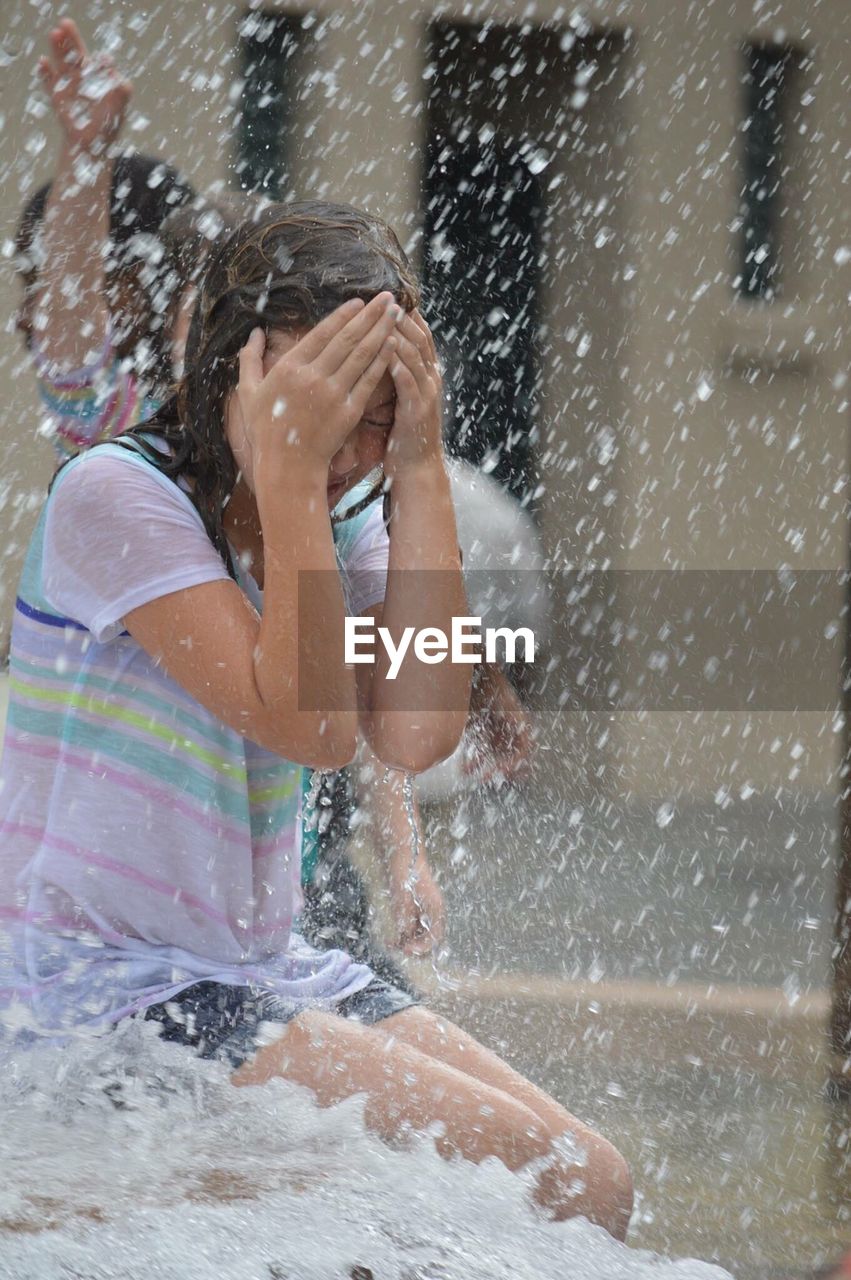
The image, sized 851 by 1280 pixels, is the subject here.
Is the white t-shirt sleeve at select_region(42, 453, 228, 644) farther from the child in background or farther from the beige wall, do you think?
the beige wall

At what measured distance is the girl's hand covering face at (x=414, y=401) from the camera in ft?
4.13

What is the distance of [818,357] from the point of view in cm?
587

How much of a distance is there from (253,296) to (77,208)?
2.98ft

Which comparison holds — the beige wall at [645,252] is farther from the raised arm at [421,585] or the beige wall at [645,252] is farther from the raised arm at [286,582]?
the raised arm at [286,582]

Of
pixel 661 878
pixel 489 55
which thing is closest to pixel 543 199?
pixel 489 55

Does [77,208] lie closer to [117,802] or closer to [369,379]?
[369,379]

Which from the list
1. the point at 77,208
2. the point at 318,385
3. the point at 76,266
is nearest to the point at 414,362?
the point at 318,385

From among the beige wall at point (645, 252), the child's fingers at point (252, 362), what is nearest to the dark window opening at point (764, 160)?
the beige wall at point (645, 252)

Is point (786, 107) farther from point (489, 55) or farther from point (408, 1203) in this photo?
Result: point (408, 1203)

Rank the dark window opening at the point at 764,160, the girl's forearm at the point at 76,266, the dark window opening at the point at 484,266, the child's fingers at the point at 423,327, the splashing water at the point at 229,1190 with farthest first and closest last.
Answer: the dark window opening at the point at 764,160, the dark window opening at the point at 484,266, the girl's forearm at the point at 76,266, the child's fingers at the point at 423,327, the splashing water at the point at 229,1190

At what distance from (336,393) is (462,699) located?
313 millimetres

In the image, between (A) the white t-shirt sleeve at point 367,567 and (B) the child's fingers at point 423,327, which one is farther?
(A) the white t-shirt sleeve at point 367,567

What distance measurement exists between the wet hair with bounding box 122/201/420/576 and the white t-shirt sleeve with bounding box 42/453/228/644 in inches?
1.9

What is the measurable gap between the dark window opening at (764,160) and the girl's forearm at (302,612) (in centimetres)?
500
